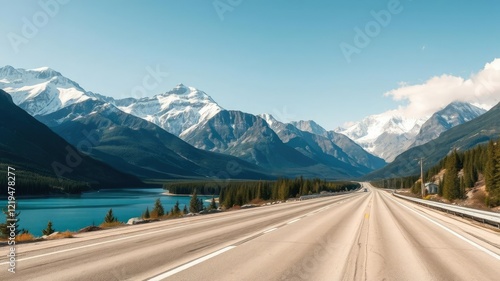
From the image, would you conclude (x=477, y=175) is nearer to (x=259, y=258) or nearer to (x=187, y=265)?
(x=259, y=258)

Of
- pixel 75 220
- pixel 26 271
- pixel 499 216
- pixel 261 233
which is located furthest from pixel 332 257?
pixel 75 220

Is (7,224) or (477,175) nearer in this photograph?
(7,224)

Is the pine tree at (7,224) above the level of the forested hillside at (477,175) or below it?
below

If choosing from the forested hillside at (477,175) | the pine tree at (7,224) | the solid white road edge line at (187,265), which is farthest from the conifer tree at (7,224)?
the forested hillside at (477,175)

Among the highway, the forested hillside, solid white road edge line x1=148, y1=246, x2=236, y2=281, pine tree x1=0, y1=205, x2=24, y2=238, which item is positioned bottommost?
pine tree x1=0, y1=205, x2=24, y2=238

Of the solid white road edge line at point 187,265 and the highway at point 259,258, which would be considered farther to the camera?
the highway at point 259,258

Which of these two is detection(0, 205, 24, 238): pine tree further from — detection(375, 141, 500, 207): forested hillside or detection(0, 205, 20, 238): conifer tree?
detection(375, 141, 500, 207): forested hillside

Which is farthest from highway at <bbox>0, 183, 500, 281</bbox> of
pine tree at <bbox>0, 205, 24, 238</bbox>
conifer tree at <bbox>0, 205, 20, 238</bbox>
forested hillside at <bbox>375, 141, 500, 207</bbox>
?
forested hillside at <bbox>375, 141, 500, 207</bbox>

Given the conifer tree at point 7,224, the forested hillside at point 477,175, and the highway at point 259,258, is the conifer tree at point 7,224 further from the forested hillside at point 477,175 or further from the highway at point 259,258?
the forested hillside at point 477,175

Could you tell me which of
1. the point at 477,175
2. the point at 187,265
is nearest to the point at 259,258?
the point at 187,265

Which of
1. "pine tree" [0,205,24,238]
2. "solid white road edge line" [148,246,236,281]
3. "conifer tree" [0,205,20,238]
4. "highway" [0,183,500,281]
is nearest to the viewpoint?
"solid white road edge line" [148,246,236,281]

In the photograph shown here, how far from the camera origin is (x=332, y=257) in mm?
10312

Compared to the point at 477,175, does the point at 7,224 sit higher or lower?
lower

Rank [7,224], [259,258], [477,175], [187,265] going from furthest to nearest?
1. [477,175]
2. [7,224]
3. [259,258]
4. [187,265]
